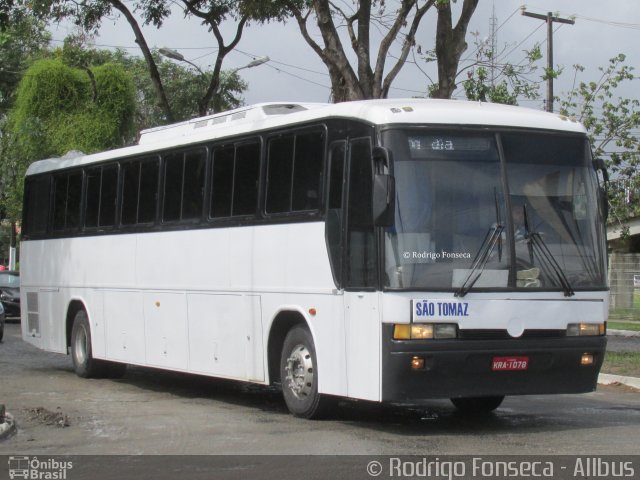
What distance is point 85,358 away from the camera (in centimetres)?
1719

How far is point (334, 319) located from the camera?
1116cm

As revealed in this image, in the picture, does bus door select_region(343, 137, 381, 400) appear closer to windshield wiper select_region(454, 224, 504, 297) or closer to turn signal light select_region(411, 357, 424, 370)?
turn signal light select_region(411, 357, 424, 370)

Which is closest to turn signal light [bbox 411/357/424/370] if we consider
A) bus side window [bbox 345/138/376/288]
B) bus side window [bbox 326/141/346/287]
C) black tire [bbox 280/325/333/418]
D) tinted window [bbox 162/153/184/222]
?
bus side window [bbox 345/138/376/288]

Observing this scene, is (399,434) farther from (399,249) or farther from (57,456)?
(57,456)

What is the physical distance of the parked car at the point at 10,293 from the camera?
35125 millimetres

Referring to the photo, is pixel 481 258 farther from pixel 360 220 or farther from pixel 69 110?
pixel 69 110

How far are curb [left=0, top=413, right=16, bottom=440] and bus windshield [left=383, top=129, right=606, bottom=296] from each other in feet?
12.5

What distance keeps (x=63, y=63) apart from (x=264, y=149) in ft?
93.7

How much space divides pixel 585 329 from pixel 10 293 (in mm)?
27160

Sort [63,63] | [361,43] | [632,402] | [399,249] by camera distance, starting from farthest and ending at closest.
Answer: [63,63]
[361,43]
[632,402]
[399,249]

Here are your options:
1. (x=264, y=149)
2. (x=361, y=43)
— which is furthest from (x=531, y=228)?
(x=361, y=43)

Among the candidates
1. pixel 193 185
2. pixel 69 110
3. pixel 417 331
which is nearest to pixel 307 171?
pixel 417 331

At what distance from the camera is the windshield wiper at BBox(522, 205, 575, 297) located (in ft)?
35.4

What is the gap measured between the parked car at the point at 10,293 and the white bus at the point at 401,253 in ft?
74.3
